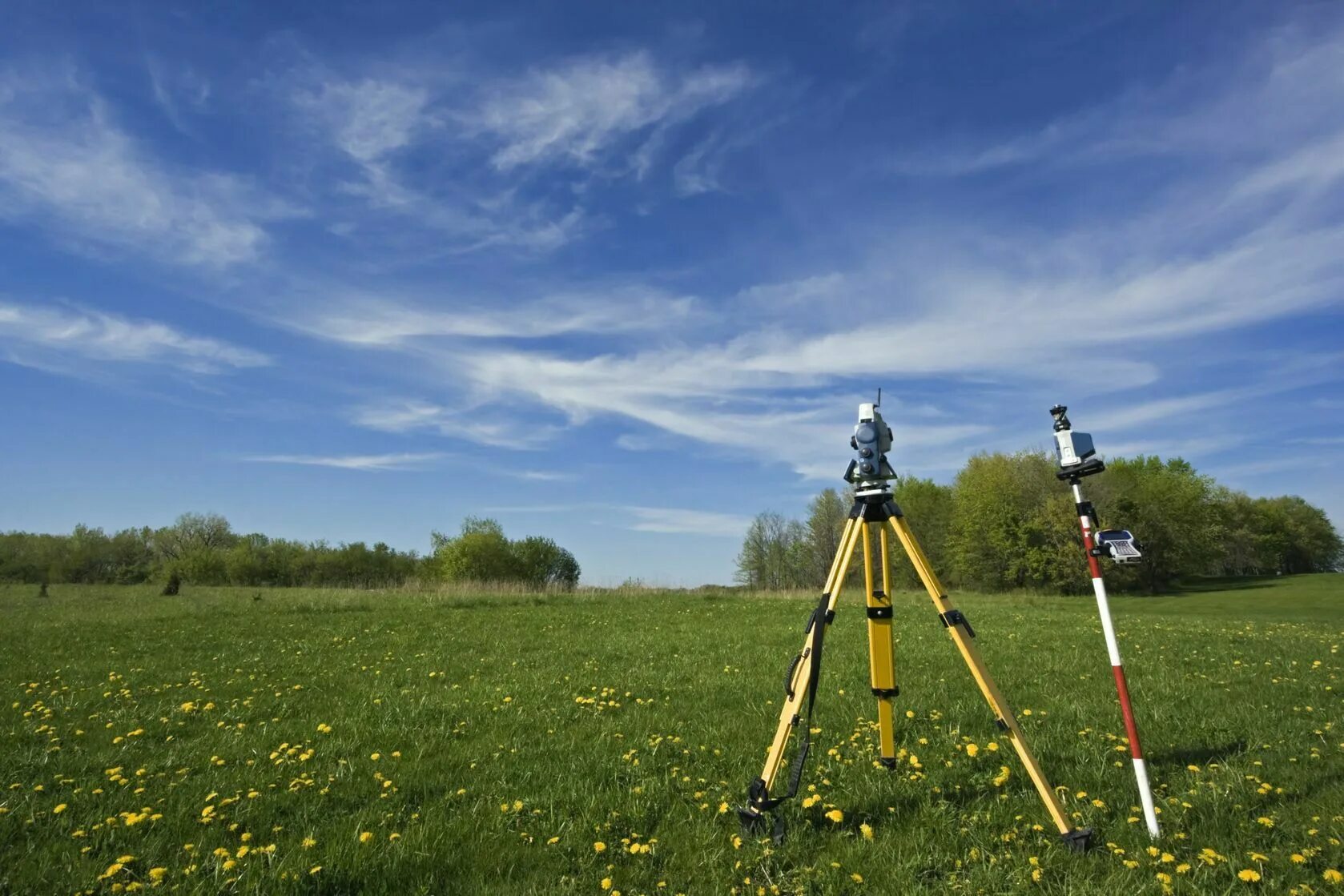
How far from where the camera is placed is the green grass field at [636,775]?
466 centimetres

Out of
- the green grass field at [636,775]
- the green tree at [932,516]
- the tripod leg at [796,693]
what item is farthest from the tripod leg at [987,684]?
the green tree at [932,516]

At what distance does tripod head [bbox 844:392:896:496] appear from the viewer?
549 centimetres

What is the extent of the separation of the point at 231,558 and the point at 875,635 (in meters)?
96.7

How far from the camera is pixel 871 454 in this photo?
549 centimetres

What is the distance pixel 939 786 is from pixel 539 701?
584 cm

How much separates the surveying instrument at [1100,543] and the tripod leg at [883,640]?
144cm

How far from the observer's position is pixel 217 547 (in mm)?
89125

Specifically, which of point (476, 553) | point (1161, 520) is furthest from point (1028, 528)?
point (476, 553)

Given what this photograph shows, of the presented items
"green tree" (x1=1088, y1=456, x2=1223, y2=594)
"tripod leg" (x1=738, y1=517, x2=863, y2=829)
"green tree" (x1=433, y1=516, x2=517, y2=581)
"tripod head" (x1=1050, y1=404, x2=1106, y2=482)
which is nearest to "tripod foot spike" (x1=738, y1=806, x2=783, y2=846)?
"tripod leg" (x1=738, y1=517, x2=863, y2=829)

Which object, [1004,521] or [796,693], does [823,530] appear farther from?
[796,693]

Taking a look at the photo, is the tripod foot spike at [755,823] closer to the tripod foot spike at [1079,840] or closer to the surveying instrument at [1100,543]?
the tripod foot spike at [1079,840]

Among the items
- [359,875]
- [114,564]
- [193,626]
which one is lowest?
[359,875]

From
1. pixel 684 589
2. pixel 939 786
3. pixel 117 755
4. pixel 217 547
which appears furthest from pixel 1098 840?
pixel 217 547

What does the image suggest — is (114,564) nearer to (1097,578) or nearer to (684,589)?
(684,589)
